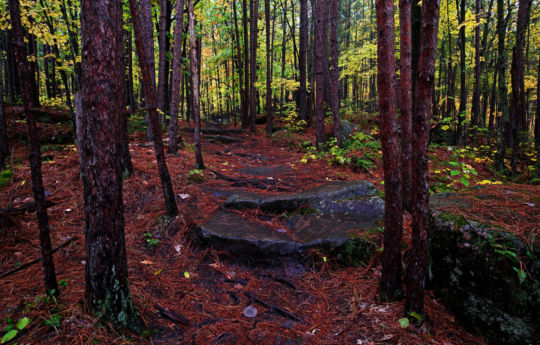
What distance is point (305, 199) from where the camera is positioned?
4.69m

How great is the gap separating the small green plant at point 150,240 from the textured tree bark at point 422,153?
11.1 ft

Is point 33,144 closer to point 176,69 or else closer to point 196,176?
point 196,176

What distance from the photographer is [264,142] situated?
1418 centimetres

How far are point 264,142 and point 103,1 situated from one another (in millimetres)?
12111

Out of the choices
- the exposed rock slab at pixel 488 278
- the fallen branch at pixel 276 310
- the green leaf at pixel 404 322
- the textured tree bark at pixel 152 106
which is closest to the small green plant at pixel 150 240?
the textured tree bark at pixel 152 106

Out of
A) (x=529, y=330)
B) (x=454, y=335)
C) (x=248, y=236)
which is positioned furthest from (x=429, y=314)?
(x=248, y=236)

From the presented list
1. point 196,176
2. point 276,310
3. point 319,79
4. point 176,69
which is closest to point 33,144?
point 276,310

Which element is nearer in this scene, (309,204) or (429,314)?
(429,314)

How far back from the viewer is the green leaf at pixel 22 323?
1991 millimetres

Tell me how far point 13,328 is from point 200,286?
1662 mm

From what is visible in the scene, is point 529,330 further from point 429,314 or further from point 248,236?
point 248,236

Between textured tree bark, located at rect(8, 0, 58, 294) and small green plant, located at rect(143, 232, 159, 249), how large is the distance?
1.49m

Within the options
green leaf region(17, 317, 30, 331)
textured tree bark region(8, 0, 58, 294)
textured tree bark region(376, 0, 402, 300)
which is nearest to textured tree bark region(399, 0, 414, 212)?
textured tree bark region(376, 0, 402, 300)

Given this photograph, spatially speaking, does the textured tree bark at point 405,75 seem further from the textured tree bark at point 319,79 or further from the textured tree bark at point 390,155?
the textured tree bark at point 319,79
